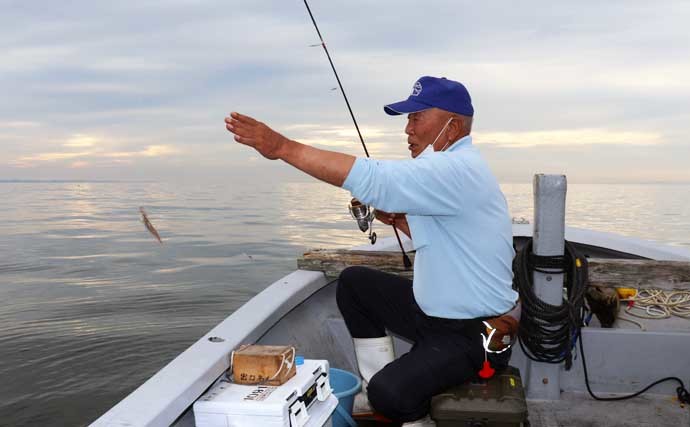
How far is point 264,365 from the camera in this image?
2.60 metres

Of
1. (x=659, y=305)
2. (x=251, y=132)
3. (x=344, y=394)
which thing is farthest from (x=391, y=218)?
(x=659, y=305)

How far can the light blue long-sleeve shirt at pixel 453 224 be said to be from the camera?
241cm

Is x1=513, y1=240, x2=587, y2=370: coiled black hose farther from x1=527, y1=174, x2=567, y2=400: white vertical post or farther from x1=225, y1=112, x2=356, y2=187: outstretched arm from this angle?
x1=225, y1=112, x2=356, y2=187: outstretched arm

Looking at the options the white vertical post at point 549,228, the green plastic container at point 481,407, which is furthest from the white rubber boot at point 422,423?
the white vertical post at point 549,228

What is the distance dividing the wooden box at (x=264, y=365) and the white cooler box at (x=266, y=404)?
0.03 metres

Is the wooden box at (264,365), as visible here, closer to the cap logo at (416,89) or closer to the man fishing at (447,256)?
the man fishing at (447,256)

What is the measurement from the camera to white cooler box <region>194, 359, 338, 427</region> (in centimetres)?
234

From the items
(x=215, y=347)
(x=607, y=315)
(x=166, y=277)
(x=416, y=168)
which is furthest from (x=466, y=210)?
(x=166, y=277)

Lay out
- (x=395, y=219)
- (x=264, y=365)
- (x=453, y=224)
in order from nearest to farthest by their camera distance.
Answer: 1. (x=264, y=365)
2. (x=453, y=224)
3. (x=395, y=219)

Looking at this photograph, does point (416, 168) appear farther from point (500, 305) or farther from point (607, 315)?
point (607, 315)

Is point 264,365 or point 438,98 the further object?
point 438,98

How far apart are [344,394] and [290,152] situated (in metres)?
1.54

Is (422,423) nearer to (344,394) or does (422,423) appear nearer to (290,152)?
(344,394)

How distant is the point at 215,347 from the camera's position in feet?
9.44
